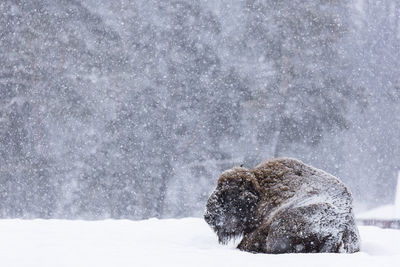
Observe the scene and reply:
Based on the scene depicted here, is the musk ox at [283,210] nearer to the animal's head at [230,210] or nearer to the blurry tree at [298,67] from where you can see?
the animal's head at [230,210]

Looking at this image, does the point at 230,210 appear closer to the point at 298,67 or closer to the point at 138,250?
the point at 138,250

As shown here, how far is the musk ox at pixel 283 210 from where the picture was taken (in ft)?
12.4

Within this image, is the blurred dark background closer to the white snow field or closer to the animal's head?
the white snow field

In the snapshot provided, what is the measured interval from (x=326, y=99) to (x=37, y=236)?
15.1 meters

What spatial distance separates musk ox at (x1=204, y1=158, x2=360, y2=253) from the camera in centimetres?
378

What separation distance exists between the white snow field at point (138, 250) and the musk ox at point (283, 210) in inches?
7.5

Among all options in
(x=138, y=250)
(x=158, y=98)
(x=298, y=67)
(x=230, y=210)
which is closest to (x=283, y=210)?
(x=230, y=210)

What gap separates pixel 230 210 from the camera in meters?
4.14

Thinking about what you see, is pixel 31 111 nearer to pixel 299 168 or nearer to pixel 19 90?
pixel 19 90

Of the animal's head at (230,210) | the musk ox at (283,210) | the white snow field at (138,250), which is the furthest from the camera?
the animal's head at (230,210)

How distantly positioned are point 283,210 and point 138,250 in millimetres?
1109

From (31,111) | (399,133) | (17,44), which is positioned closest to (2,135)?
(31,111)

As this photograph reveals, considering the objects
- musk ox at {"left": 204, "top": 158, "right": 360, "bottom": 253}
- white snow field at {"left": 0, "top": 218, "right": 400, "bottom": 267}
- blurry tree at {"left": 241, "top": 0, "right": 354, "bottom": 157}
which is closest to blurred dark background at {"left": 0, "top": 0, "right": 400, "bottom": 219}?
blurry tree at {"left": 241, "top": 0, "right": 354, "bottom": 157}

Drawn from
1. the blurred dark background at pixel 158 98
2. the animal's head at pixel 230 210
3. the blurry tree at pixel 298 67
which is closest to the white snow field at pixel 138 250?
the animal's head at pixel 230 210
